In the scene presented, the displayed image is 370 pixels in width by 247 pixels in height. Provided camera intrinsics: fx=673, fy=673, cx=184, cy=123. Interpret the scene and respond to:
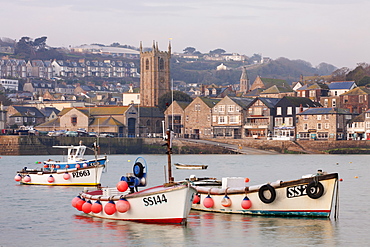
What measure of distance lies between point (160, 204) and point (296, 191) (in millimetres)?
5901

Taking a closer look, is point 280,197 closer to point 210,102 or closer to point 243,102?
point 243,102

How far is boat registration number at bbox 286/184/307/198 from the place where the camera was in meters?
27.6

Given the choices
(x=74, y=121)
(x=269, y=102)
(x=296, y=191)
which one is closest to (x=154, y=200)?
(x=296, y=191)

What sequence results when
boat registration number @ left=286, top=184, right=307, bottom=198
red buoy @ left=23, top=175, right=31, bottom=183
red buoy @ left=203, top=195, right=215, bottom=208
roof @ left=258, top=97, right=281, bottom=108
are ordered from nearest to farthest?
boat registration number @ left=286, top=184, right=307, bottom=198
red buoy @ left=203, top=195, right=215, bottom=208
red buoy @ left=23, top=175, right=31, bottom=183
roof @ left=258, top=97, right=281, bottom=108

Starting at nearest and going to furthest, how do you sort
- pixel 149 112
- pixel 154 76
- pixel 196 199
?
pixel 196 199 < pixel 149 112 < pixel 154 76

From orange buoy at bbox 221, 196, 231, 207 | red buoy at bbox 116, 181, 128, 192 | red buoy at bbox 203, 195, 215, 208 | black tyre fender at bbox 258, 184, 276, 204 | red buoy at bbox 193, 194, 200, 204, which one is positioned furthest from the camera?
red buoy at bbox 193, 194, 200, 204

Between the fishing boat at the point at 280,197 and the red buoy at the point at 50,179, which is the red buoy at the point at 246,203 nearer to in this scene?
the fishing boat at the point at 280,197

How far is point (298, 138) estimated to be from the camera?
11731 cm

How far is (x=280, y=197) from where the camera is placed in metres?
28.5

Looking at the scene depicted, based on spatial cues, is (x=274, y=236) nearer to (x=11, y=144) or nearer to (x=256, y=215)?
(x=256, y=215)

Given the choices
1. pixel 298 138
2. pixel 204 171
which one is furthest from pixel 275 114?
pixel 204 171

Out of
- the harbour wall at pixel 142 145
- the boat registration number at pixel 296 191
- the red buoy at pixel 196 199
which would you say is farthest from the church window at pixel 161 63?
the boat registration number at pixel 296 191

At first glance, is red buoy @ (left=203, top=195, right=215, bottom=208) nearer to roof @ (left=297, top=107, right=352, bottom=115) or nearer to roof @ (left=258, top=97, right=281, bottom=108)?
roof @ (left=297, top=107, right=352, bottom=115)

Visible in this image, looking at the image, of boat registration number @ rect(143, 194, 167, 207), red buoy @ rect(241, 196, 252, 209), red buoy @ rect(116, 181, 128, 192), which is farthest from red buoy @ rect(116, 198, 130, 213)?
red buoy @ rect(241, 196, 252, 209)
